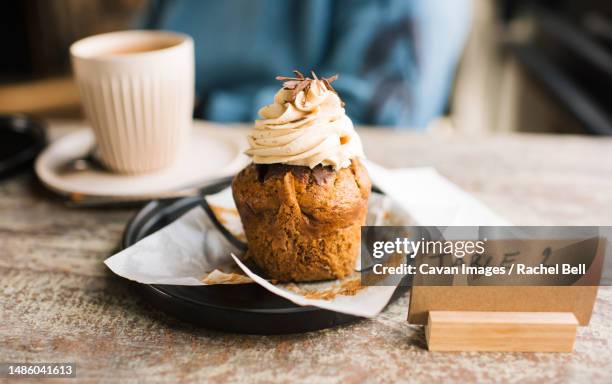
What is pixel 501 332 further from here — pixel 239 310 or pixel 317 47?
pixel 317 47

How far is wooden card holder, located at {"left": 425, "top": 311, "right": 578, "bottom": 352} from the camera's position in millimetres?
730

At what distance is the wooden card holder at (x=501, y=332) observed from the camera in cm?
73

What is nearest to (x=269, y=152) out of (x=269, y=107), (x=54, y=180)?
(x=269, y=107)

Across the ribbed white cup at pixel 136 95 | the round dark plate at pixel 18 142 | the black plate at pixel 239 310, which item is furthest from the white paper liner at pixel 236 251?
the round dark plate at pixel 18 142

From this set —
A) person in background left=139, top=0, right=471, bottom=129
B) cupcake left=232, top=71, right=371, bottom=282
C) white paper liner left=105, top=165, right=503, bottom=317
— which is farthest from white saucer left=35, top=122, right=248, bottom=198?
person in background left=139, top=0, right=471, bottom=129

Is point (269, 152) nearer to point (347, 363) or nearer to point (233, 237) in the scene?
point (233, 237)

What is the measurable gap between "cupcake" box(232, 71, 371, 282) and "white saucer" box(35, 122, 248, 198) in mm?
297

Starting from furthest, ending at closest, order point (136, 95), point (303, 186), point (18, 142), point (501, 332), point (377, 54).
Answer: point (377, 54), point (18, 142), point (136, 95), point (303, 186), point (501, 332)

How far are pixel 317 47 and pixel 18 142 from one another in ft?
3.20

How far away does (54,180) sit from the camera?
1187 millimetres

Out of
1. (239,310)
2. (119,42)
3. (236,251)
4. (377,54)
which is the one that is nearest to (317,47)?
(377,54)

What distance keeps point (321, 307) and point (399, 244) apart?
0.79 feet

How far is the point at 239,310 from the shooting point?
2.42ft

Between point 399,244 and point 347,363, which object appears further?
point 399,244
